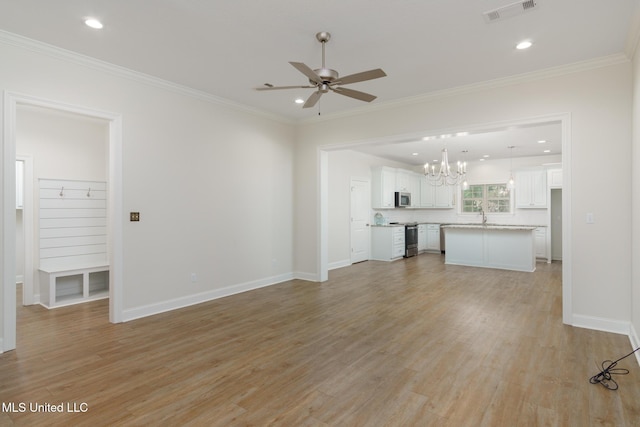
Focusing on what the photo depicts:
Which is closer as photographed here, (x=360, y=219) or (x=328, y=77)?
(x=328, y=77)

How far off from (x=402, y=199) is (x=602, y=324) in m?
6.36

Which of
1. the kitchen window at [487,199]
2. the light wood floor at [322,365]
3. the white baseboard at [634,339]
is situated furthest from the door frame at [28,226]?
the kitchen window at [487,199]

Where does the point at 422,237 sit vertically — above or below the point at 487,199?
below

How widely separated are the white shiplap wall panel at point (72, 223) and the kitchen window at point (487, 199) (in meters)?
9.49

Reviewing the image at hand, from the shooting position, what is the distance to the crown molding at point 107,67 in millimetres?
3237

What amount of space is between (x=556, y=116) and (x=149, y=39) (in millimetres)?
4564

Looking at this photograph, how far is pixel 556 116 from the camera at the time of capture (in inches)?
155

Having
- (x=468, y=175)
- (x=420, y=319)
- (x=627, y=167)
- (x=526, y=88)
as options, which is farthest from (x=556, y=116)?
(x=468, y=175)

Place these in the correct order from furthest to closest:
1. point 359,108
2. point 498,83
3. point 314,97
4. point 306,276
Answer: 1. point 306,276
2. point 359,108
3. point 498,83
4. point 314,97

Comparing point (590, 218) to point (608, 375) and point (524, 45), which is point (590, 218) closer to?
point (608, 375)

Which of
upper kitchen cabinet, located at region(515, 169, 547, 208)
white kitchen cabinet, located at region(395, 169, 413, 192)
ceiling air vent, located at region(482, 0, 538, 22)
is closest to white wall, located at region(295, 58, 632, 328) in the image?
ceiling air vent, located at region(482, 0, 538, 22)

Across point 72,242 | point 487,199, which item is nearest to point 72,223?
point 72,242

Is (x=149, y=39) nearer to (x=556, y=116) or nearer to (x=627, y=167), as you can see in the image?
(x=556, y=116)

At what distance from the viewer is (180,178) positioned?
4.60m
